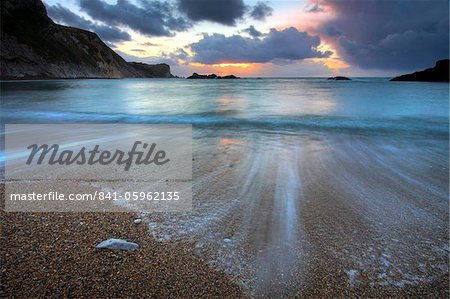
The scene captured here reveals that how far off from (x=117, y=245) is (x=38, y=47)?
102m

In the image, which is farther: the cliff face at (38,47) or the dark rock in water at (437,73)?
the dark rock in water at (437,73)

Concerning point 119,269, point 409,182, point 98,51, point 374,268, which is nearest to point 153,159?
point 119,269

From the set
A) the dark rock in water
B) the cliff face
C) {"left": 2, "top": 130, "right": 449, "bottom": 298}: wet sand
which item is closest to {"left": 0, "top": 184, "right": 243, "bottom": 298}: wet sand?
{"left": 2, "top": 130, "right": 449, "bottom": 298}: wet sand

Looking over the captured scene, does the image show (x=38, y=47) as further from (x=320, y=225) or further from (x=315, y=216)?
(x=320, y=225)

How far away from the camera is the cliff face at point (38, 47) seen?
71.1 metres

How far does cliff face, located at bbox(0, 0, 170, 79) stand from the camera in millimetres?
71125

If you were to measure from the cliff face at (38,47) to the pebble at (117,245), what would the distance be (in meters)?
84.6

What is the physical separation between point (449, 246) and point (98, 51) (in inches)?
5872

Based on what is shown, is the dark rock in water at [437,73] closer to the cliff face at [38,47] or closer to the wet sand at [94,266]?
the wet sand at [94,266]

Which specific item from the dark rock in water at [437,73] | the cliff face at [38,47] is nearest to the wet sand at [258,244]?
the cliff face at [38,47]

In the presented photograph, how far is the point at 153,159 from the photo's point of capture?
5375mm

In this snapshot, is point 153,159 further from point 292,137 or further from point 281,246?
point 292,137

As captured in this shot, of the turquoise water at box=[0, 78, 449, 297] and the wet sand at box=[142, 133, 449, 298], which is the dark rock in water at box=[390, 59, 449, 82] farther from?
the wet sand at box=[142, 133, 449, 298]

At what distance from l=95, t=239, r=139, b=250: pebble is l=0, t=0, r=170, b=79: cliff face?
278ft
